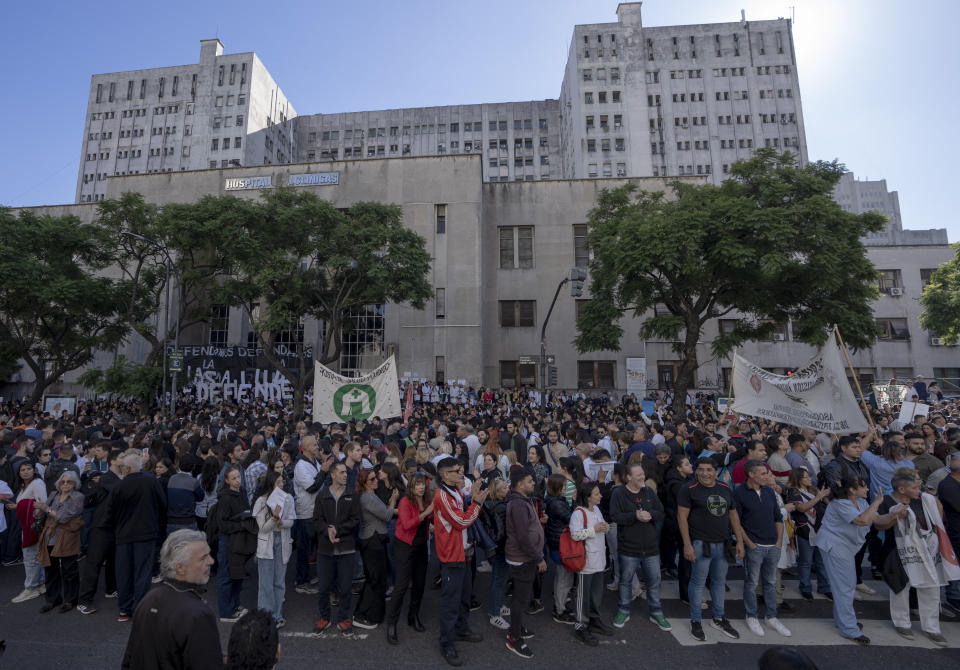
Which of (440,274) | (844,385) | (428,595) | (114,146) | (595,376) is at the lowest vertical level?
(428,595)


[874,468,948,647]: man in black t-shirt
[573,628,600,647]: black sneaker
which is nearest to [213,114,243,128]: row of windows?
[573,628,600,647]: black sneaker

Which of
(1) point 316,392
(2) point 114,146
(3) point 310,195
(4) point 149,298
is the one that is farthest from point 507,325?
(2) point 114,146

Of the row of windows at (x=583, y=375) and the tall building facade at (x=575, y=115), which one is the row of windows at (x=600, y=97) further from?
the row of windows at (x=583, y=375)

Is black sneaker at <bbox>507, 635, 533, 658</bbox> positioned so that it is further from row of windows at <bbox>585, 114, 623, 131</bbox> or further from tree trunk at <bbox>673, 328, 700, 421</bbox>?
row of windows at <bbox>585, 114, 623, 131</bbox>

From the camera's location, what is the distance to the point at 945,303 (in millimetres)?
31281

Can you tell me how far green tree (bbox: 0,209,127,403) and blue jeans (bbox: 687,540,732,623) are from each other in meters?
27.7

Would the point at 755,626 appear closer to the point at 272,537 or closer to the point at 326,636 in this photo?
the point at 326,636

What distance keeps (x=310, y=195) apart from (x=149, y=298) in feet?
37.4

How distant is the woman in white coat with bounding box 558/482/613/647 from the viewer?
5469mm

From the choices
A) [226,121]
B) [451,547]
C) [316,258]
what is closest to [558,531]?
[451,547]

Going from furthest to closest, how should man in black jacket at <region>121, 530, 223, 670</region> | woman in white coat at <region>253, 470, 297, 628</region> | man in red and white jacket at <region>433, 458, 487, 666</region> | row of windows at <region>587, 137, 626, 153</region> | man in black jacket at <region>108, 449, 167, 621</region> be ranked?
row of windows at <region>587, 137, 626, 153</region> < man in black jacket at <region>108, 449, 167, 621</region> < woman in white coat at <region>253, 470, 297, 628</region> < man in red and white jacket at <region>433, 458, 487, 666</region> < man in black jacket at <region>121, 530, 223, 670</region>

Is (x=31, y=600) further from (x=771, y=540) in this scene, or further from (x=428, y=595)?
(x=771, y=540)

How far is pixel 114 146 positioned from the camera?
7262cm

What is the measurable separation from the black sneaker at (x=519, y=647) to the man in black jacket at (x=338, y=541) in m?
1.81
